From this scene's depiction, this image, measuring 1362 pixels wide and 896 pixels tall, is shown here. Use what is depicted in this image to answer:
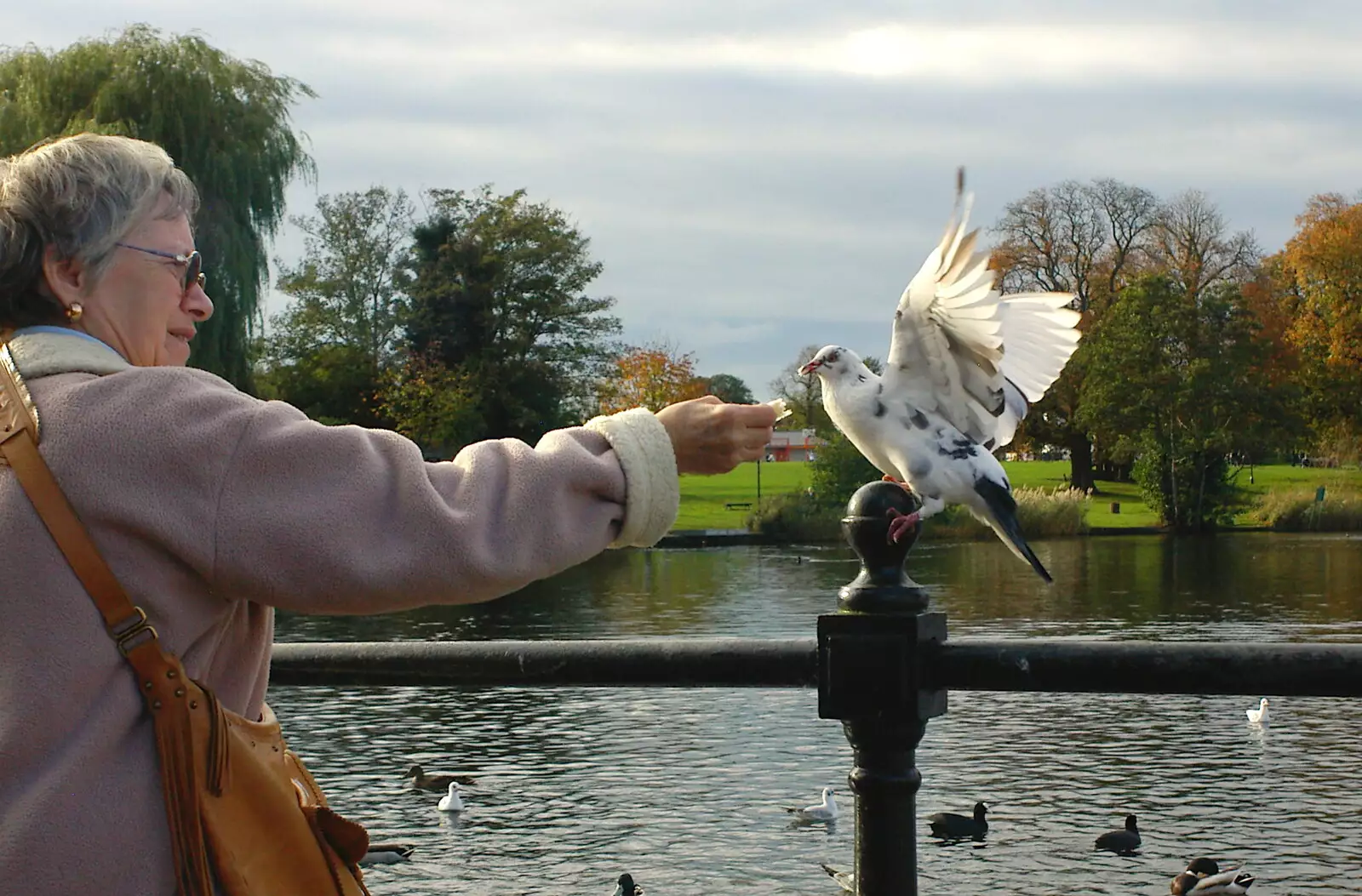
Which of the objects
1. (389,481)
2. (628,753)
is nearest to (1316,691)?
(389,481)

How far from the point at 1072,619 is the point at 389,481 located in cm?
2478

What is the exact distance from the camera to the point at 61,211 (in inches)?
72.1

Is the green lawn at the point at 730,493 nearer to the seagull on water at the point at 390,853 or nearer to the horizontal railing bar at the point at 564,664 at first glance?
the seagull on water at the point at 390,853

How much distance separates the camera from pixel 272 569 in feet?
5.61

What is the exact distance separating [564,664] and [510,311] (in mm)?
56041

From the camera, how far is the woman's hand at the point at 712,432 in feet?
6.33

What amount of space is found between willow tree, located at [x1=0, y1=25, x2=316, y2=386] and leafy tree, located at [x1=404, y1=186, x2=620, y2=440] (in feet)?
77.5

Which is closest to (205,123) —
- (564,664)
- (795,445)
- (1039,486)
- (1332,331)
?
(564,664)

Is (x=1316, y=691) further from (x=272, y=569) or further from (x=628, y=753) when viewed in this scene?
(x=628, y=753)

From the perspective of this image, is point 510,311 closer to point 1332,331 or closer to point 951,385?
point 1332,331

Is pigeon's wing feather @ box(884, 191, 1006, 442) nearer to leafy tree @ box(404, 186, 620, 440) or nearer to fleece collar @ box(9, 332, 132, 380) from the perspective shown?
fleece collar @ box(9, 332, 132, 380)

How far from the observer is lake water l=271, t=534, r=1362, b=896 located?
10047mm

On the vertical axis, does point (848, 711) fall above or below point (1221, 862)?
above

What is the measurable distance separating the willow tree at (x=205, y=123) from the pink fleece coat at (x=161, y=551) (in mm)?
28272
